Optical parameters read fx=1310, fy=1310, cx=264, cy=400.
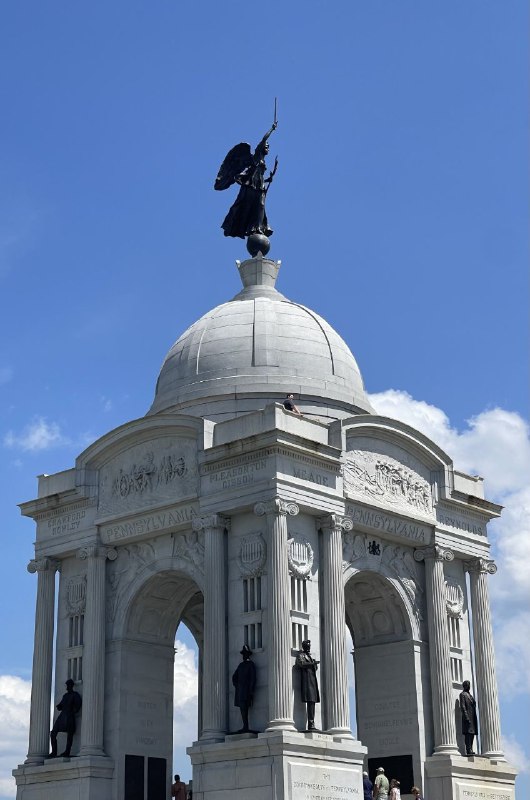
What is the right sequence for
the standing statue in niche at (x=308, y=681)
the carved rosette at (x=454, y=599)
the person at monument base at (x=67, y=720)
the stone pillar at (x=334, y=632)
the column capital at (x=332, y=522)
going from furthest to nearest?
1. the carved rosette at (x=454, y=599)
2. the person at monument base at (x=67, y=720)
3. the column capital at (x=332, y=522)
4. the stone pillar at (x=334, y=632)
5. the standing statue in niche at (x=308, y=681)

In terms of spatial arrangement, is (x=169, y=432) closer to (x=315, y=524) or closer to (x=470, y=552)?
(x=315, y=524)

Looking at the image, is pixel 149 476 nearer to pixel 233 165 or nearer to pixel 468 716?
pixel 468 716

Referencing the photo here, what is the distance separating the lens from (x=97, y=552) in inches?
1574

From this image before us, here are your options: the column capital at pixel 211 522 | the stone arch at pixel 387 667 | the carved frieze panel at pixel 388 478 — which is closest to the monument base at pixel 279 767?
the stone arch at pixel 387 667

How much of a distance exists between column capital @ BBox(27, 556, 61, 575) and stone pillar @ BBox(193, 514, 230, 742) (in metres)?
6.50

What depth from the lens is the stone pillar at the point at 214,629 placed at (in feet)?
115

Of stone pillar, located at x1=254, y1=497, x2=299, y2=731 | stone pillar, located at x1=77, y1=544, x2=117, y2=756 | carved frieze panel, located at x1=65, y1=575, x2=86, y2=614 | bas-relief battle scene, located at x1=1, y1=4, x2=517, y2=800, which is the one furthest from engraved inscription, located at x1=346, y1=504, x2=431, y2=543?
carved frieze panel, located at x1=65, y1=575, x2=86, y2=614

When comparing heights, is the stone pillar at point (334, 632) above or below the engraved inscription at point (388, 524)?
below

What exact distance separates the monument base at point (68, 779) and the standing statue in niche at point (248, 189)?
748 inches

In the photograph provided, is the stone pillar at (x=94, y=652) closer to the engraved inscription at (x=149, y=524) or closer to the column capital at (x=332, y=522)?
the engraved inscription at (x=149, y=524)

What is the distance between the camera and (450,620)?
4088cm

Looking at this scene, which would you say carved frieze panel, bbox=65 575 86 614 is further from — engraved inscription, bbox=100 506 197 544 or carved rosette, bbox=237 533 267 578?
carved rosette, bbox=237 533 267 578

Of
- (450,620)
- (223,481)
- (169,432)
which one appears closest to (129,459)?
(169,432)

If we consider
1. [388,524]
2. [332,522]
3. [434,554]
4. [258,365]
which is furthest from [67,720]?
[258,365]
